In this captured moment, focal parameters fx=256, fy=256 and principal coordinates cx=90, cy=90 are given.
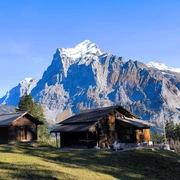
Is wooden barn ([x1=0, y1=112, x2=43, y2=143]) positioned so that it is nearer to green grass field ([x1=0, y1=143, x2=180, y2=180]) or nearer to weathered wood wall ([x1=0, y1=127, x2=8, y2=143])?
weathered wood wall ([x1=0, y1=127, x2=8, y2=143])

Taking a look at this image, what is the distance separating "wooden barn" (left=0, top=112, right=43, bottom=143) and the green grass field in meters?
17.5

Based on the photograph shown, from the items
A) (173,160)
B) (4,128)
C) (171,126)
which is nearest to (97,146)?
(173,160)

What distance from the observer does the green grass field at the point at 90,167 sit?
695 inches

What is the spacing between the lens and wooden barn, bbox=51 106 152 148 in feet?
125

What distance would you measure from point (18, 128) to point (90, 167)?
2378 centimetres

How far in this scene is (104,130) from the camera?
39.2m

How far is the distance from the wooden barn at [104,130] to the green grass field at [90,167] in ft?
32.3

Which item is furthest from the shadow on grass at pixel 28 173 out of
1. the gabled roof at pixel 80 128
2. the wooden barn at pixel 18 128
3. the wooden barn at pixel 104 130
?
the wooden barn at pixel 18 128

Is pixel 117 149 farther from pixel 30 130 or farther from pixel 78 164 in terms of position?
pixel 30 130

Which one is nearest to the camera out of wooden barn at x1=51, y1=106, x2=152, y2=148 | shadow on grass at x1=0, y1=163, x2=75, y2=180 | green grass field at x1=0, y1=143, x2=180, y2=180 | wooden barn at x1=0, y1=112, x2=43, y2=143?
shadow on grass at x1=0, y1=163, x2=75, y2=180

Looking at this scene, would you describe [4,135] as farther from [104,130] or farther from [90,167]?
[90,167]

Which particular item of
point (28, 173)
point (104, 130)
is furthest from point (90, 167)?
point (104, 130)

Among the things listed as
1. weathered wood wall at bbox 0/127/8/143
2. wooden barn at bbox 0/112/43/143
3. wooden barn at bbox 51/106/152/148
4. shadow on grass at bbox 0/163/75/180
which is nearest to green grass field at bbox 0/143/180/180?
shadow on grass at bbox 0/163/75/180

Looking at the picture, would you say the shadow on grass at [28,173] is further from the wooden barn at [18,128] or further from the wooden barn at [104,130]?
the wooden barn at [18,128]
